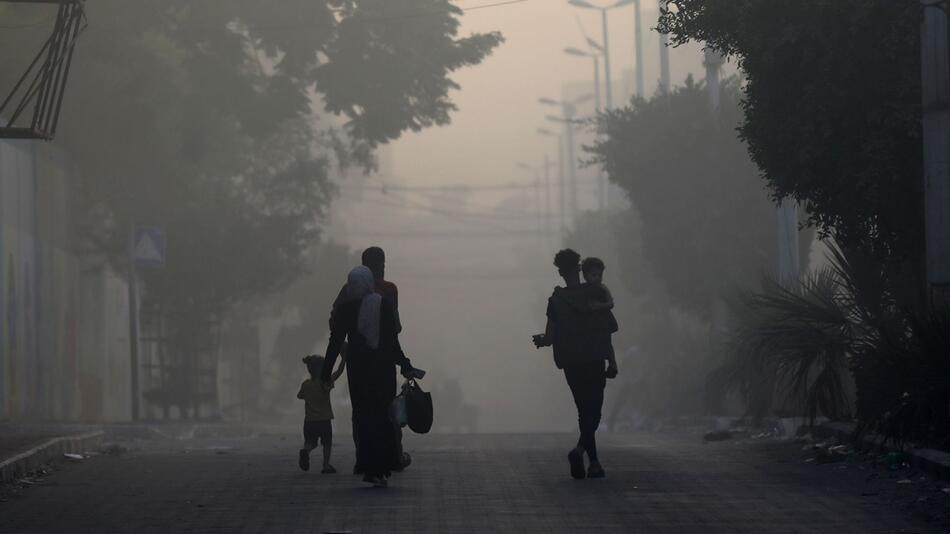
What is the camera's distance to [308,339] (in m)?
53.6

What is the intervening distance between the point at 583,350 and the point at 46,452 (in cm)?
636

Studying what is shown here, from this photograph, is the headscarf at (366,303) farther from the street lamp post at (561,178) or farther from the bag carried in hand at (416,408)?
the street lamp post at (561,178)

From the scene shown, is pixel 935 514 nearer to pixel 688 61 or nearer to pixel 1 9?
pixel 1 9

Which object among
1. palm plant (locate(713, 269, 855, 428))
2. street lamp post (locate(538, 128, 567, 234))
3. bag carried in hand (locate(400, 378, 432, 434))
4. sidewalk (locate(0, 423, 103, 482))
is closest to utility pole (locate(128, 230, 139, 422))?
sidewalk (locate(0, 423, 103, 482))

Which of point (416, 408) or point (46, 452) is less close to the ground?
point (416, 408)

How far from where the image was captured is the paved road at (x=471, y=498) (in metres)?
11.0

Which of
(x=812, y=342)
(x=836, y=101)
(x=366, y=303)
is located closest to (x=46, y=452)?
(x=366, y=303)

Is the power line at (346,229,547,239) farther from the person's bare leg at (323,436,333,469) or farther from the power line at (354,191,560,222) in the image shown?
the person's bare leg at (323,436,333,469)

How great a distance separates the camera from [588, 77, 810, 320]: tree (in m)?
37.8

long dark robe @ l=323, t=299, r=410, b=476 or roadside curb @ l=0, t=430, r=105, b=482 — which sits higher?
long dark robe @ l=323, t=299, r=410, b=476

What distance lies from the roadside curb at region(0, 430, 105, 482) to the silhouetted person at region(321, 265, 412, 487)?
3.39 m

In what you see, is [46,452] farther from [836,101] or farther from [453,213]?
[453,213]

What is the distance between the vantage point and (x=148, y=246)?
30.5 meters

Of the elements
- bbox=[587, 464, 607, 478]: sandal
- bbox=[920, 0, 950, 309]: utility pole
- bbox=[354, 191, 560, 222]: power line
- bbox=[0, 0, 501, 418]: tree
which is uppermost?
bbox=[354, 191, 560, 222]: power line
